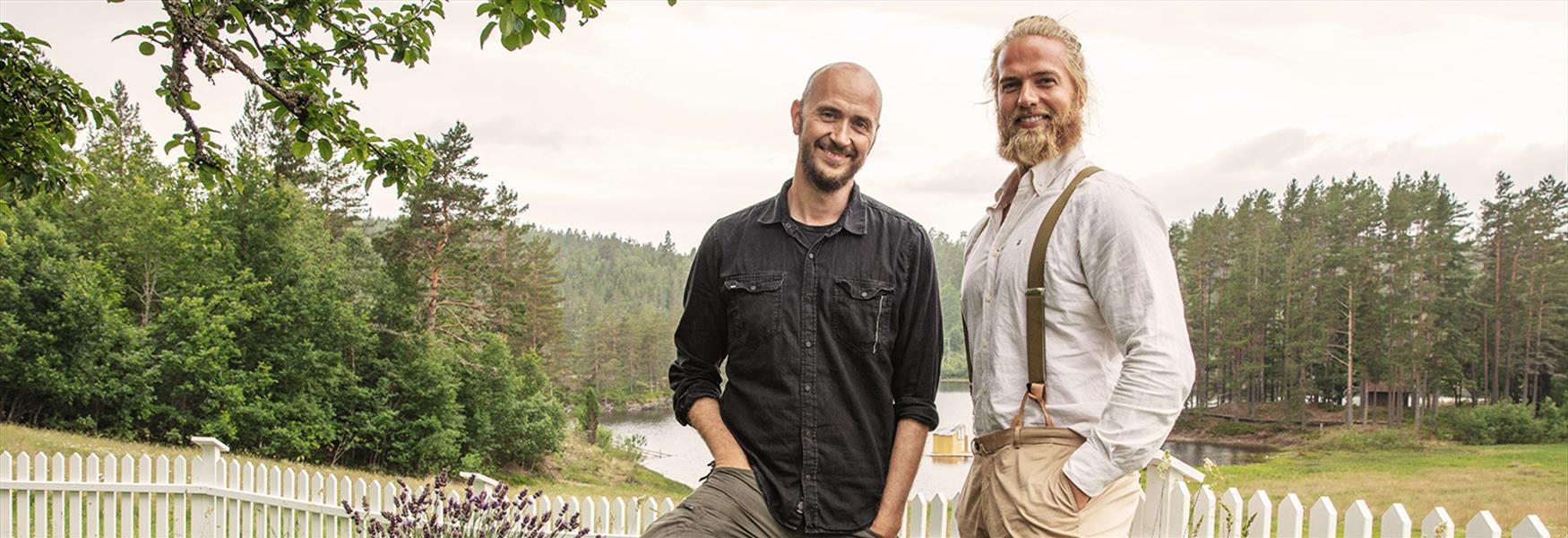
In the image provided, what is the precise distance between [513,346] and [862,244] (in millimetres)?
41349

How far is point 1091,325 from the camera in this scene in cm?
207

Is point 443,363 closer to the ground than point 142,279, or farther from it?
closer to the ground

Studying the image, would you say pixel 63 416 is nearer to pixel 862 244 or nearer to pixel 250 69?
pixel 250 69

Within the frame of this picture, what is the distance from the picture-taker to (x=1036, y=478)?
2.01m

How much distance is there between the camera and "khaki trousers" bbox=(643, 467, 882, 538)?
2348 millimetres

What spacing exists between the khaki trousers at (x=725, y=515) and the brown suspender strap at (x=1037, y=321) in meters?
0.64

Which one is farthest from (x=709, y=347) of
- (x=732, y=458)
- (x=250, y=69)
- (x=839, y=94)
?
(x=250, y=69)

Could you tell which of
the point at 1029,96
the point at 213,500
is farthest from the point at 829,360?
the point at 213,500

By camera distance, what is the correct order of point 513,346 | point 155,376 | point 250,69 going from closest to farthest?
point 250,69
point 155,376
point 513,346

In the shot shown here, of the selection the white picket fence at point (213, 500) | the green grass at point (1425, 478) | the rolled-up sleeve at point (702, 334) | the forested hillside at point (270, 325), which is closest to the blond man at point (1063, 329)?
the rolled-up sleeve at point (702, 334)

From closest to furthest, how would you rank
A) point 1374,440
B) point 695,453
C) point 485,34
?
point 485,34 → point 1374,440 → point 695,453

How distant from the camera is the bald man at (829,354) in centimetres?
248

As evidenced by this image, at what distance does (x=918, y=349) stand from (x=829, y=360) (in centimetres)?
21

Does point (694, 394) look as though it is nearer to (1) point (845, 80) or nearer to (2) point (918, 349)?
(2) point (918, 349)
